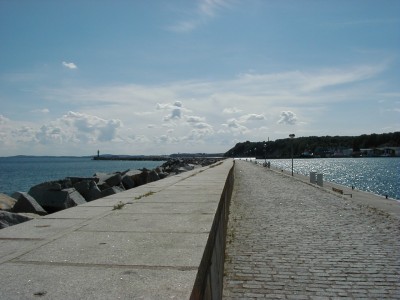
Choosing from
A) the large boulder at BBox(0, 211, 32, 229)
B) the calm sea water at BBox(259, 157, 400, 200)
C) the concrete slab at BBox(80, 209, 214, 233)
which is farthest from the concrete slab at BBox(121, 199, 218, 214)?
the calm sea water at BBox(259, 157, 400, 200)

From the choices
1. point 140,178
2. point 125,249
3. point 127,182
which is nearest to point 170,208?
point 125,249

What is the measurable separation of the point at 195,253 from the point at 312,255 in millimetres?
4588

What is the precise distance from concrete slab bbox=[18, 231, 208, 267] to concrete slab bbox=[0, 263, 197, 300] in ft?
0.47

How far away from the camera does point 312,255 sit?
266 inches

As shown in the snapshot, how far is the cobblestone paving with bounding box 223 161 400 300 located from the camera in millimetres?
5289

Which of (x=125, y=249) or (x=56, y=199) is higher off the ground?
(x=125, y=249)

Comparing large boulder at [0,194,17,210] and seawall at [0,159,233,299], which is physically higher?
seawall at [0,159,233,299]

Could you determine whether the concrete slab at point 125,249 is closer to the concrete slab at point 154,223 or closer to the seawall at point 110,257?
the seawall at point 110,257

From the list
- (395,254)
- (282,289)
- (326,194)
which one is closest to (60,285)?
(282,289)

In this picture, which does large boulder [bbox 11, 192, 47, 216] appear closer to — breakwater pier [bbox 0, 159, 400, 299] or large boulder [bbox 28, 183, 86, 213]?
large boulder [bbox 28, 183, 86, 213]

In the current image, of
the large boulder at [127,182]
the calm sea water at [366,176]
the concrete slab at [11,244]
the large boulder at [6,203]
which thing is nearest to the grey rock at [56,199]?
the large boulder at [6,203]

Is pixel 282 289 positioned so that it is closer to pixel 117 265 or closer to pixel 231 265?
pixel 231 265

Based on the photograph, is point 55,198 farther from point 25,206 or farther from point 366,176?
point 366,176

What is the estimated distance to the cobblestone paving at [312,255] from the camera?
5.29m
